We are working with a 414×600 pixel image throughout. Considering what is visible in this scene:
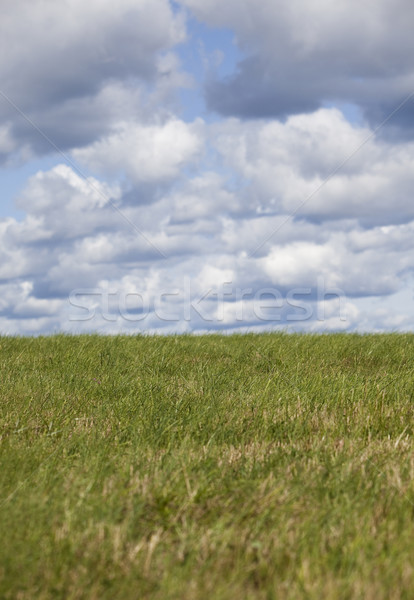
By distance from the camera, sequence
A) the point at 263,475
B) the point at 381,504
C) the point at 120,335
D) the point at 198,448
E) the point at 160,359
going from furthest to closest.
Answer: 1. the point at 120,335
2. the point at 160,359
3. the point at 198,448
4. the point at 263,475
5. the point at 381,504

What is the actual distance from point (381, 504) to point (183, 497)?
45.5 inches

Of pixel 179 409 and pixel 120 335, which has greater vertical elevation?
pixel 120 335

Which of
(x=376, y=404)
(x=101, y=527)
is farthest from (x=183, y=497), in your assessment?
(x=376, y=404)

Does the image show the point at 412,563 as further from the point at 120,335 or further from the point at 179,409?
the point at 120,335

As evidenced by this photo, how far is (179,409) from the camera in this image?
5953 mm

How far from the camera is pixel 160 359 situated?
29.3ft

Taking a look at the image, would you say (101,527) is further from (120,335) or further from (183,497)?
(120,335)

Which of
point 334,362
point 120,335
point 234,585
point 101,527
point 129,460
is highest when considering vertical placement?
point 120,335

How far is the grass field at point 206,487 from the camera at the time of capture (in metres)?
2.84

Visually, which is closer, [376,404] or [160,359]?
[376,404]

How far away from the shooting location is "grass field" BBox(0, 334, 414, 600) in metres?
2.84

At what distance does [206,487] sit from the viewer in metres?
3.71

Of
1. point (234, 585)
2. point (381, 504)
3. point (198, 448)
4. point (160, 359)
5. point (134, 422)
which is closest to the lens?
point (234, 585)

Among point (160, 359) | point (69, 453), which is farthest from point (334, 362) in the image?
point (69, 453)
